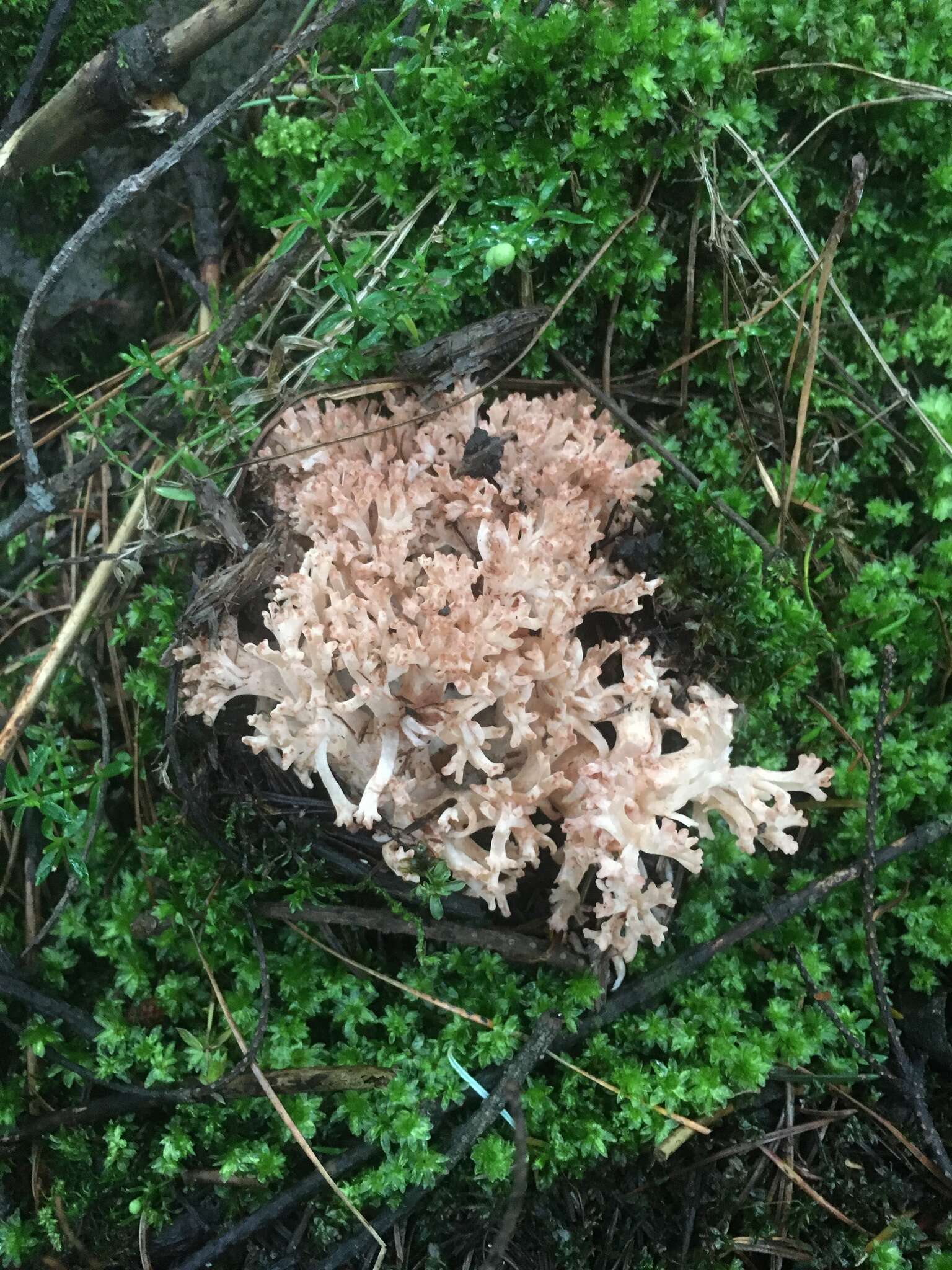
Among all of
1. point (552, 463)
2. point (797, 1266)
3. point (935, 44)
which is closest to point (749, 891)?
point (797, 1266)

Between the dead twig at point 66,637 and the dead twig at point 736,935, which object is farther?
the dead twig at point 66,637

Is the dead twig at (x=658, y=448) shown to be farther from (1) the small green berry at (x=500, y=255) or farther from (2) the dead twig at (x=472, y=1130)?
(2) the dead twig at (x=472, y=1130)

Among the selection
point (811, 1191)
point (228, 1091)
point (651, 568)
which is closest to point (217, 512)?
point (651, 568)

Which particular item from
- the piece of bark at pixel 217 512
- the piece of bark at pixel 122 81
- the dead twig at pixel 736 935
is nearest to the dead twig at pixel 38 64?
the piece of bark at pixel 122 81

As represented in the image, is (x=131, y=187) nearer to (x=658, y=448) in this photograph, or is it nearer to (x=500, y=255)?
(x=500, y=255)

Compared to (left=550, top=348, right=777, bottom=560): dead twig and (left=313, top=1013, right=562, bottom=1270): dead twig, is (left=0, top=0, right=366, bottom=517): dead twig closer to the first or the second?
(left=550, top=348, right=777, bottom=560): dead twig

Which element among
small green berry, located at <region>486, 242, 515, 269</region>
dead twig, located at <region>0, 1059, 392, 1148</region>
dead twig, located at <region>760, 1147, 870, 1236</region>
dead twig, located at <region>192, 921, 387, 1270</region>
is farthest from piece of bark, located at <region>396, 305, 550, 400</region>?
dead twig, located at <region>760, 1147, 870, 1236</region>
